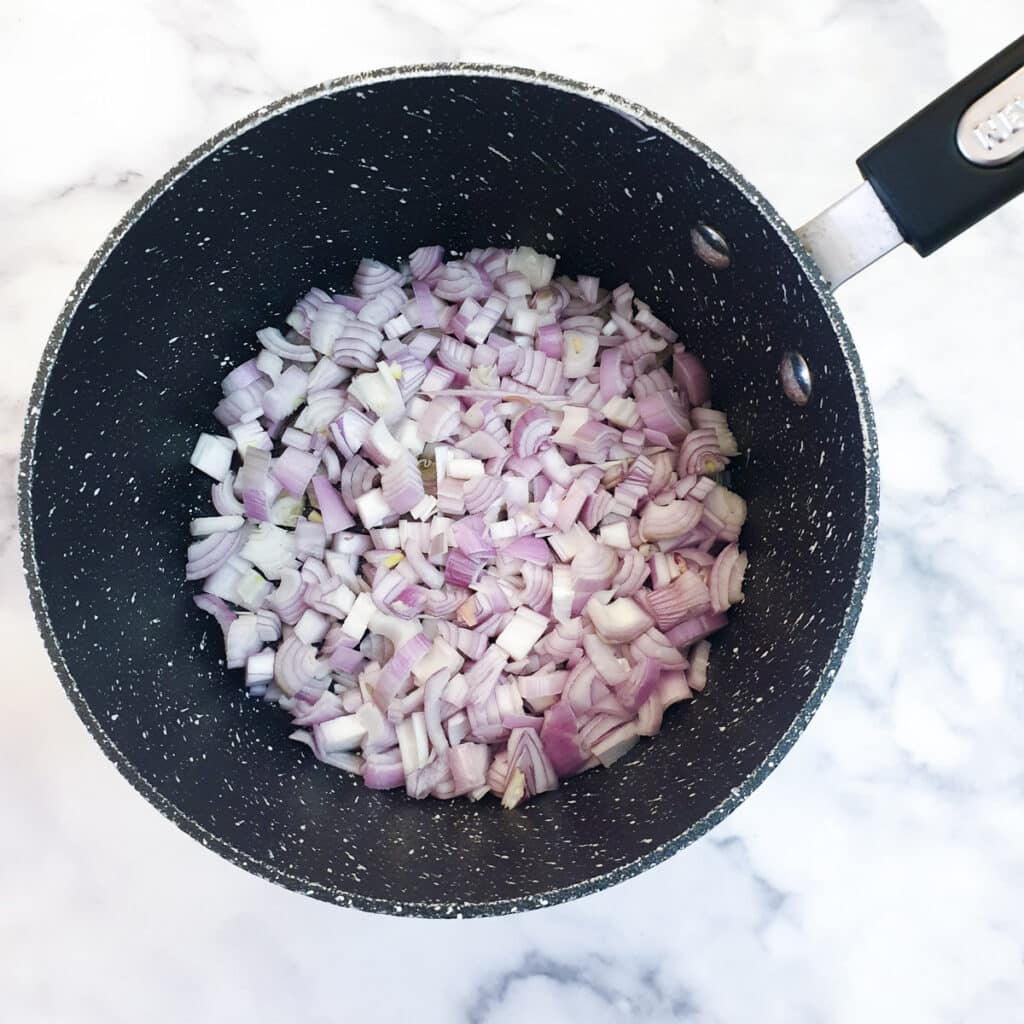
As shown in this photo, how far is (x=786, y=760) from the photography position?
1126 millimetres

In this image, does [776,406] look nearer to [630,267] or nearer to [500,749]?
[630,267]

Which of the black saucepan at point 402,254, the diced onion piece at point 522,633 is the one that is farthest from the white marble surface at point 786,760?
the diced onion piece at point 522,633

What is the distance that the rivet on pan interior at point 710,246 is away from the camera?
3.22 ft

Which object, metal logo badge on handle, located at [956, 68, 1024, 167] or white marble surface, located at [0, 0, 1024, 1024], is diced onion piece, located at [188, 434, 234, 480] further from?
metal logo badge on handle, located at [956, 68, 1024, 167]

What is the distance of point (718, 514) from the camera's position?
108cm

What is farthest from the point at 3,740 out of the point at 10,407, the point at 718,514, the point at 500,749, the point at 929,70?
the point at 929,70

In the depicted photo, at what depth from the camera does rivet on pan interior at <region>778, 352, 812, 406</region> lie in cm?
96

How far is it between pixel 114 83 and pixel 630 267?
25.3 inches

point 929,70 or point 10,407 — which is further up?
point 10,407

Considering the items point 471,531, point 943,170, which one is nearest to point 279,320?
point 471,531

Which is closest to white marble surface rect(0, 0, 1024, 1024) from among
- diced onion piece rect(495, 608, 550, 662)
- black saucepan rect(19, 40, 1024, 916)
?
black saucepan rect(19, 40, 1024, 916)

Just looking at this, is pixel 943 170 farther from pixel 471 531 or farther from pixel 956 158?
pixel 471 531

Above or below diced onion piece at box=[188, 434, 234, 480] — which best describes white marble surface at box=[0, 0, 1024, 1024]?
below

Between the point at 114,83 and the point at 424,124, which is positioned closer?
the point at 424,124
